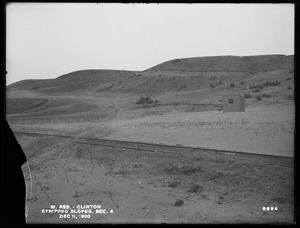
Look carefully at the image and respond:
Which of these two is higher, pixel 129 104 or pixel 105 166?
pixel 129 104

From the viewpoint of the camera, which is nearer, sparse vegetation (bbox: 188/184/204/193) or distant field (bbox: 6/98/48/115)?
sparse vegetation (bbox: 188/184/204/193)

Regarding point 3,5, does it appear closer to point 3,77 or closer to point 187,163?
point 3,77

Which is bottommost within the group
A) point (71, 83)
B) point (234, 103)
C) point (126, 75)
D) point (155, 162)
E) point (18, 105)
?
point (155, 162)

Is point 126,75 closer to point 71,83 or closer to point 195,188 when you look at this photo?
point 71,83

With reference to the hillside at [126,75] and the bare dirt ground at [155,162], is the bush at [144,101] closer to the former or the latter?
the bare dirt ground at [155,162]

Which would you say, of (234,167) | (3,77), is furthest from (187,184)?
(3,77)

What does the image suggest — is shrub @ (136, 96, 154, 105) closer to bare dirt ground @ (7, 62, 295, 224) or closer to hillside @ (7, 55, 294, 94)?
bare dirt ground @ (7, 62, 295, 224)

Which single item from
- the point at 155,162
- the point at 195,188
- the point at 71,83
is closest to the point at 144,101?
the point at 71,83

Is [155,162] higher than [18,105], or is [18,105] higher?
[18,105]

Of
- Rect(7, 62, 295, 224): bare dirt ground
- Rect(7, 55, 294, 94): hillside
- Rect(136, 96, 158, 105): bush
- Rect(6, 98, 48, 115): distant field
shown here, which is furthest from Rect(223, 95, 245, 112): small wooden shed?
Rect(6, 98, 48, 115): distant field

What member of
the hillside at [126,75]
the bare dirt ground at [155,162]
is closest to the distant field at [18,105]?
the bare dirt ground at [155,162]

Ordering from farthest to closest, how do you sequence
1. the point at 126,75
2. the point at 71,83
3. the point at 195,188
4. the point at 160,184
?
the point at 126,75
the point at 71,83
the point at 160,184
the point at 195,188
